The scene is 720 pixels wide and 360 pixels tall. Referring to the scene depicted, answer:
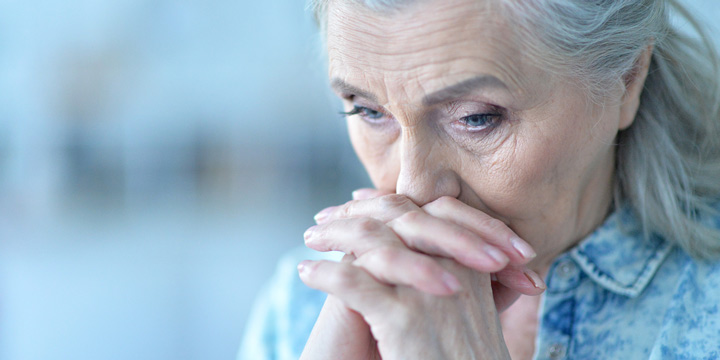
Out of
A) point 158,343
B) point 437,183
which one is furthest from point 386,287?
point 158,343

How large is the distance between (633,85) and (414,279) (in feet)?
2.30

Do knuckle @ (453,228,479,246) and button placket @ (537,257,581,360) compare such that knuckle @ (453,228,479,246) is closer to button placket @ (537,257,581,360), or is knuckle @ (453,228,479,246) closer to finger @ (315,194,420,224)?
finger @ (315,194,420,224)

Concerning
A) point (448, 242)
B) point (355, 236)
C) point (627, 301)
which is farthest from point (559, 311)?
point (355, 236)

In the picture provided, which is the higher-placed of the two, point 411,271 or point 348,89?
point 348,89

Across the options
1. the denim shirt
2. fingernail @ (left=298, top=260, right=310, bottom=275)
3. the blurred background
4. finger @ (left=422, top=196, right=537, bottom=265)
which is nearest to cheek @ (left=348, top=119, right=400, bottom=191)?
finger @ (left=422, top=196, right=537, bottom=265)

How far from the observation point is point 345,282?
1.00m

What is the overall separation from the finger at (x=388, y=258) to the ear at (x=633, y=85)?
60cm

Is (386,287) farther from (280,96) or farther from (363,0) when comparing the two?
(280,96)

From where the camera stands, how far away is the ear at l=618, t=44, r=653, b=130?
1233 millimetres

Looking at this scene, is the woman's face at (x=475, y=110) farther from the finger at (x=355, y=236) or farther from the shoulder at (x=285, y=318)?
the shoulder at (x=285, y=318)

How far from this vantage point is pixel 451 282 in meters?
0.98

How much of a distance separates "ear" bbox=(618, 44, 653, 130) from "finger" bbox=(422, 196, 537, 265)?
0.44 metres

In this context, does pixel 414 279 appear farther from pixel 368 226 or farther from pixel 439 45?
pixel 439 45

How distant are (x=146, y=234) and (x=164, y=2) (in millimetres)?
1888
